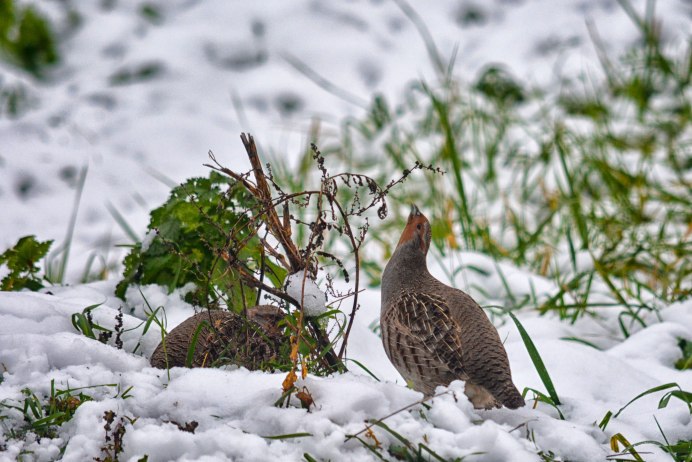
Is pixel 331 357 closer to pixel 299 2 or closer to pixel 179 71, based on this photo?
pixel 179 71

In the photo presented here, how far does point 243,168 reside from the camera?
20.0ft

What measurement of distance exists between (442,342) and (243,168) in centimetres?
379

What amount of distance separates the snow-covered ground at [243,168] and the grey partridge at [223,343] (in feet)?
0.39

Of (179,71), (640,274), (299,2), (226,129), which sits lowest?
(640,274)

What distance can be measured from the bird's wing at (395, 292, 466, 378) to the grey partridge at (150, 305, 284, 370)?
46 cm

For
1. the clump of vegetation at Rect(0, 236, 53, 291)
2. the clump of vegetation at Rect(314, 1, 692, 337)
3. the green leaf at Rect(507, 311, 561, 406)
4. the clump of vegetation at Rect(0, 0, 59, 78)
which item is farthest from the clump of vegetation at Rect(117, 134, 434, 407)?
the clump of vegetation at Rect(0, 0, 59, 78)

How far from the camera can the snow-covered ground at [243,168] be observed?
198 cm

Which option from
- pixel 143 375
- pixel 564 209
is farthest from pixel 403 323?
pixel 564 209

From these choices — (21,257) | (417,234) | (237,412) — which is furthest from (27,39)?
(237,412)

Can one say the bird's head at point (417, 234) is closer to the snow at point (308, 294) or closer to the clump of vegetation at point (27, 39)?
the snow at point (308, 294)

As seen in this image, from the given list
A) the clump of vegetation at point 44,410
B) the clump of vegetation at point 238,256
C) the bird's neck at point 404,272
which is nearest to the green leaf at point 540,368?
the bird's neck at point 404,272

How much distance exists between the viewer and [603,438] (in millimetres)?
2275

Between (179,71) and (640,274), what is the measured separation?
441 centimetres

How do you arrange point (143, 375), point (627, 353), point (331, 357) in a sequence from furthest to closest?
point (627, 353)
point (331, 357)
point (143, 375)
